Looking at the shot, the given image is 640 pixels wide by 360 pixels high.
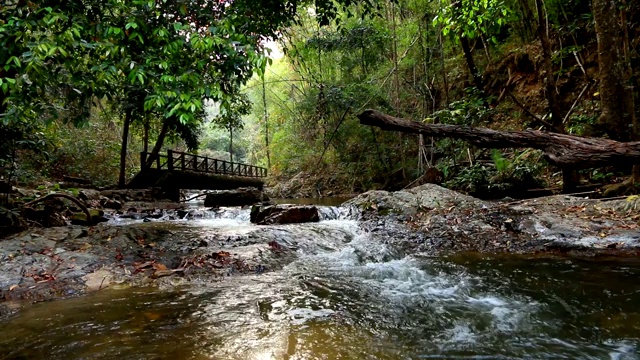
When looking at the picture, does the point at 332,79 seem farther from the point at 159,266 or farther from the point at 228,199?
the point at 159,266

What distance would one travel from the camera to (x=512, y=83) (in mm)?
13148

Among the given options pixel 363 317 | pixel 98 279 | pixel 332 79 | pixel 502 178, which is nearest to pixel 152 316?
pixel 98 279

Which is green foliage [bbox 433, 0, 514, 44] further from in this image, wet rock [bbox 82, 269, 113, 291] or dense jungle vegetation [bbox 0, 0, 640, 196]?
wet rock [bbox 82, 269, 113, 291]

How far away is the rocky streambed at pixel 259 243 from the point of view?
394 cm

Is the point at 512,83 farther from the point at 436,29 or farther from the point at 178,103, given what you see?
the point at 178,103

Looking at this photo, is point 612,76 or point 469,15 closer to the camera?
point 612,76

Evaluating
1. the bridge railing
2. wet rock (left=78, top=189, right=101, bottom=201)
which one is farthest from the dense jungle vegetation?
wet rock (left=78, top=189, right=101, bottom=201)

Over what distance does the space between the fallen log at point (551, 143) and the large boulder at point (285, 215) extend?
431 centimetres

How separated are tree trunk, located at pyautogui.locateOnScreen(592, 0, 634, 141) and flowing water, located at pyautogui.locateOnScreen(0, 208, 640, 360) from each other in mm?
3091

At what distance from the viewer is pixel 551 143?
3.44m

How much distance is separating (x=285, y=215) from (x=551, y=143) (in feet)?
17.7

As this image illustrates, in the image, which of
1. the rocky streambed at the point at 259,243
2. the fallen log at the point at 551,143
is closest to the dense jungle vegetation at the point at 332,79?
the rocky streambed at the point at 259,243

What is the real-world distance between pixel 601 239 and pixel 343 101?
35.9 ft

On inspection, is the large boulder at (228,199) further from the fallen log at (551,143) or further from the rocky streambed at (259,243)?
the fallen log at (551,143)
